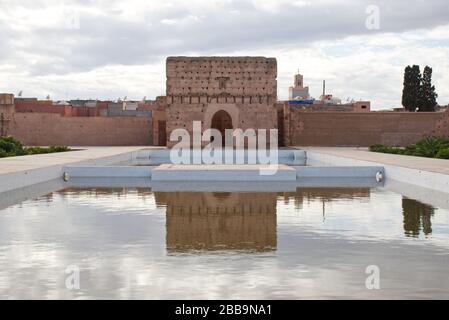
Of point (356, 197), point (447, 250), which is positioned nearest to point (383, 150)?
point (356, 197)

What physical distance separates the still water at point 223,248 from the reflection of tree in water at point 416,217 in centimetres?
1

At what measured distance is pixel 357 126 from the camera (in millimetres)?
25719

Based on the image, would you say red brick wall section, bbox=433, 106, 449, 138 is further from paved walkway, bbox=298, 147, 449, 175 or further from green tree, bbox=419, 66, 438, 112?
paved walkway, bbox=298, 147, 449, 175

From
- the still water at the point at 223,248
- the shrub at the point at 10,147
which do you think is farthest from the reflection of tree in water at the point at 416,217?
the shrub at the point at 10,147

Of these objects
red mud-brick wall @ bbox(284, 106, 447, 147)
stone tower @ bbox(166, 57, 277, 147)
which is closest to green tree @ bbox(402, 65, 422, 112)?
red mud-brick wall @ bbox(284, 106, 447, 147)

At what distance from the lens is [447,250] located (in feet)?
17.0

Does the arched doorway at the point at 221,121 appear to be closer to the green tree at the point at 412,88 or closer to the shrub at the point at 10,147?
the shrub at the point at 10,147

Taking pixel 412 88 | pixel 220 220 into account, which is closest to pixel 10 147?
pixel 220 220

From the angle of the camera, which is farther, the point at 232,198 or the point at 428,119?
the point at 428,119

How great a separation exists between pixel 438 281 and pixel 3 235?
362 centimetres

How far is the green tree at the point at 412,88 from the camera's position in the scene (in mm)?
31734

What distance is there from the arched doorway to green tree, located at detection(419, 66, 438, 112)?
36.7 feet
